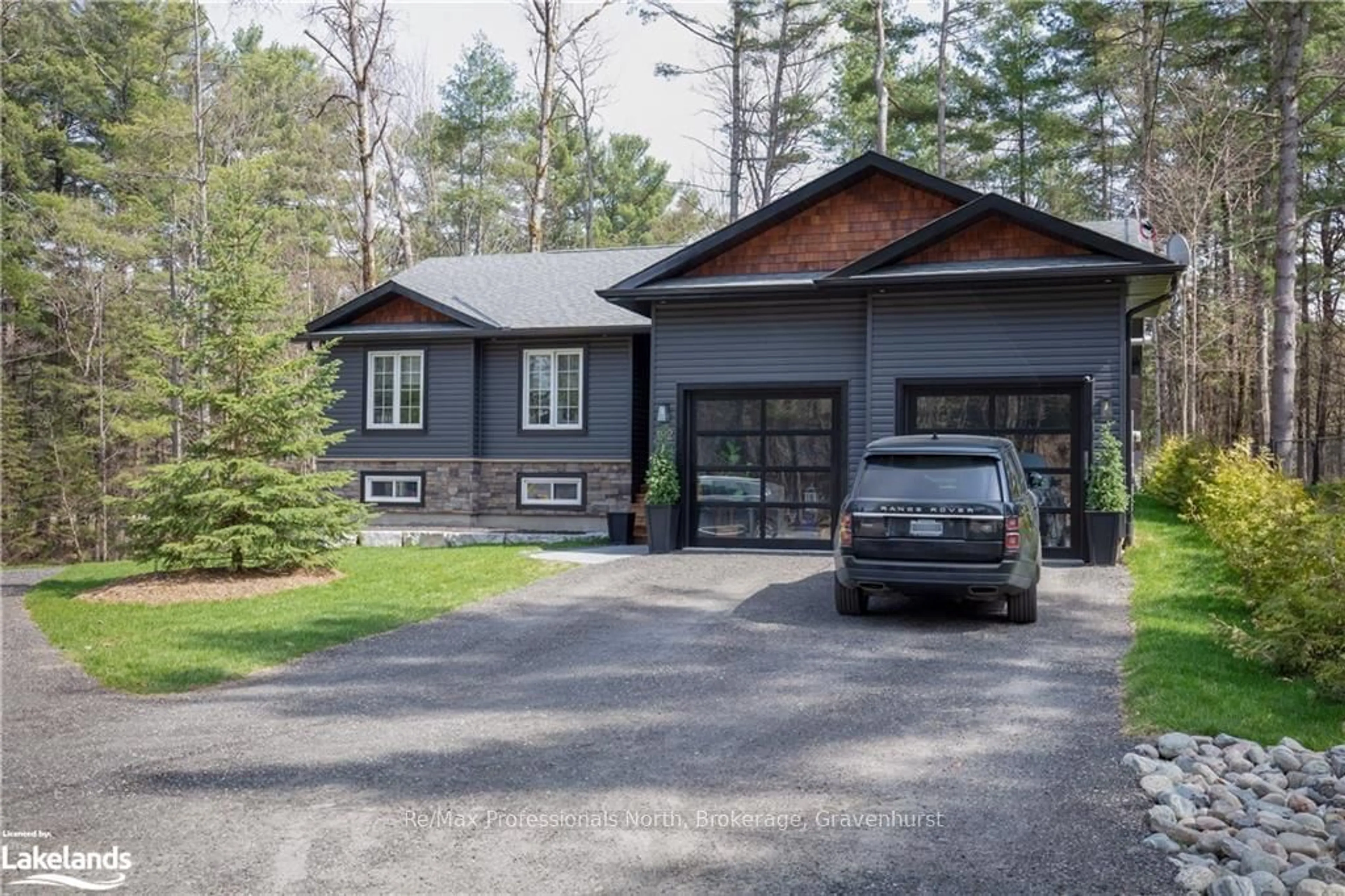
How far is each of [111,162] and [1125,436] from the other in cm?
2794

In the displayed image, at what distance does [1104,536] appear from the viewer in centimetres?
1261

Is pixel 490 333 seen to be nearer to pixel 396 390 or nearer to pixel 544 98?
pixel 396 390

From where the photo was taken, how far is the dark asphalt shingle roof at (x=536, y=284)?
18.5 meters

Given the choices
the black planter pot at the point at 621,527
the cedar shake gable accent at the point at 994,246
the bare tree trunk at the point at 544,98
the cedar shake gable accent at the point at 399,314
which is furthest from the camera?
the bare tree trunk at the point at 544,98

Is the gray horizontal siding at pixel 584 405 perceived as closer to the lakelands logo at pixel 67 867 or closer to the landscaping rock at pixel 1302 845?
the lakelands logo at pixel 67 867

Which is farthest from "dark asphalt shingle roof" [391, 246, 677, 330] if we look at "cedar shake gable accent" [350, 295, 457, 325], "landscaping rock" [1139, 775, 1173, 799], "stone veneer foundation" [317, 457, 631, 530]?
"landscaping rock" [1139, 775, 1173, 799]

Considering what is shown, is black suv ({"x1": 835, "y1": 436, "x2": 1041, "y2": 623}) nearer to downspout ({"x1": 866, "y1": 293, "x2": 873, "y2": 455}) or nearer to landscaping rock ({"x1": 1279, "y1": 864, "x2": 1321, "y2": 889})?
downspout ({"x1": 866, "y1": 293, "x2": 873, "y2": 455})

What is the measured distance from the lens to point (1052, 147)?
30.9 m

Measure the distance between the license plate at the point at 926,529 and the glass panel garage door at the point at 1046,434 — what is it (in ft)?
15.9

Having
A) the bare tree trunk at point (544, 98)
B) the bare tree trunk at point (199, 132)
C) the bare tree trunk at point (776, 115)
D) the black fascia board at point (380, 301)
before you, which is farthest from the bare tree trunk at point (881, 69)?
the bare tree trunk at point (199, 132)

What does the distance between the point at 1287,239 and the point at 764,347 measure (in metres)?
9.39

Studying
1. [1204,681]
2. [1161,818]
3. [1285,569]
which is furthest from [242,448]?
[1285,569]

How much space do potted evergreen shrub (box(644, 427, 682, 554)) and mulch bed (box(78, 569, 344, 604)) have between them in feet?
14.7

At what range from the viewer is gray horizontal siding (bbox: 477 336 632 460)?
18141 mm
